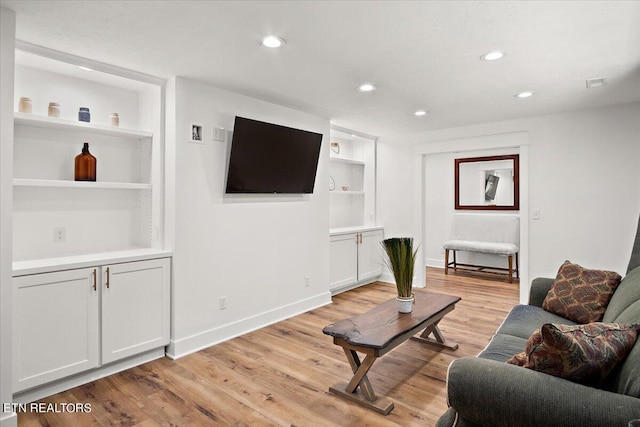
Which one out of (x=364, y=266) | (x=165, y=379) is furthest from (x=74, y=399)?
(x=364, y=266)

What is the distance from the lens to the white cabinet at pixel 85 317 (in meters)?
2.32

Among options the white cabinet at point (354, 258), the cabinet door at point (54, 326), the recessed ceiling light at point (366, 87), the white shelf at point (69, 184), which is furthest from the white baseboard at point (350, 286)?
the cabinet door at point (54, 326)

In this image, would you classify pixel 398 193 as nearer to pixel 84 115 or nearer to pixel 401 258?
pixel 401 258

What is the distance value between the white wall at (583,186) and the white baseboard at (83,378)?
4146 millimetres

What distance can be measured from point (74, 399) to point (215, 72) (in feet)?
8.10

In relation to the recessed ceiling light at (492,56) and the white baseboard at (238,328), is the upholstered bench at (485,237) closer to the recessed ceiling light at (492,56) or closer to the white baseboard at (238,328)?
the white baseboard at (238,328)

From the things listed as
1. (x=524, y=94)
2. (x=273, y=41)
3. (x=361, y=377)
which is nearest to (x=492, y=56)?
(x=524, y=94)

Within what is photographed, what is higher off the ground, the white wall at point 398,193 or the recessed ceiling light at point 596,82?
the recessed ceiling light at point 596,82

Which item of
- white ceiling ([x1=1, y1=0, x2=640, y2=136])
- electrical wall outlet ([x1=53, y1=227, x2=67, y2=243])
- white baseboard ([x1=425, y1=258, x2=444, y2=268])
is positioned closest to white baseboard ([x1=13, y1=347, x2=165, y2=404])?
electrical wall outlet ([x1=53, y1=227, x2=67, y2=243])

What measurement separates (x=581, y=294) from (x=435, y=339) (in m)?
1.24

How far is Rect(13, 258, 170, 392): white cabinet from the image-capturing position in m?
2.32

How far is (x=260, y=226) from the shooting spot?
3.76m

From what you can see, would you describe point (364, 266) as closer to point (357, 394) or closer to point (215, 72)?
point (357, 394)
